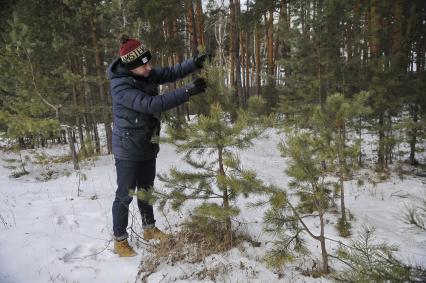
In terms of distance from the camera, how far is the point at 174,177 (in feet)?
11.9

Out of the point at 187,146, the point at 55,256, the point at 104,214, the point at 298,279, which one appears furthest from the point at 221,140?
the point at 104,214

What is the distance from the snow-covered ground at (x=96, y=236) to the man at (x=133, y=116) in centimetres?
47

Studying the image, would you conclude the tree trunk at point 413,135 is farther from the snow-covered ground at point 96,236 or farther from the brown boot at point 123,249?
the brown boot at point 123,249

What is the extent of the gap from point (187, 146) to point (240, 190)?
755mm

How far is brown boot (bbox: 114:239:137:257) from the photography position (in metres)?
3.72

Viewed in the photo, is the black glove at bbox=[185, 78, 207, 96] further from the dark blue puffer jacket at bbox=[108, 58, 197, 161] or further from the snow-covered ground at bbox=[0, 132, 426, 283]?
the snow-covered ground at bbox=[0, 132, 426, 283]

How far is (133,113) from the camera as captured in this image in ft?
11.3

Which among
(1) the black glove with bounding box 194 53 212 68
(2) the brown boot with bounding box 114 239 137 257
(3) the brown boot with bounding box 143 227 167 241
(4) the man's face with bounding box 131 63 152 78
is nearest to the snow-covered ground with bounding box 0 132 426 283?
(2) the brown boot with bounding box 114 239 137 257

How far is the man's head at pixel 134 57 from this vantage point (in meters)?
3.39

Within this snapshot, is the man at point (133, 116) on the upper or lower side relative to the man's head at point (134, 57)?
lower

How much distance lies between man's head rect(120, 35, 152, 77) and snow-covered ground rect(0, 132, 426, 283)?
5.48 ft

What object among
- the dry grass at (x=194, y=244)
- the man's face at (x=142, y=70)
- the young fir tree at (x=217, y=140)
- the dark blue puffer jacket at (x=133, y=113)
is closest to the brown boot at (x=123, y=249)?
the dry grass at (x=194, y=244)

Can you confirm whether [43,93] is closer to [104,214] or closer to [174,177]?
[104,214]

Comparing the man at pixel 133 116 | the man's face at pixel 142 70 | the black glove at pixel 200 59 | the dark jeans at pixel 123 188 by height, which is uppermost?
the black glove at pixel 200 59
